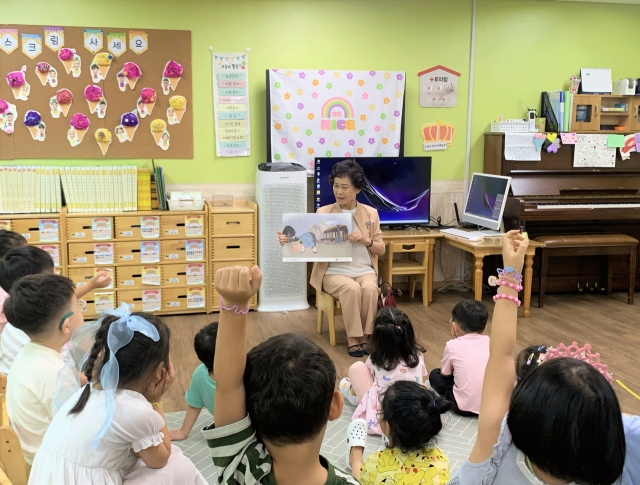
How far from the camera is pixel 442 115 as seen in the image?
5543 mm

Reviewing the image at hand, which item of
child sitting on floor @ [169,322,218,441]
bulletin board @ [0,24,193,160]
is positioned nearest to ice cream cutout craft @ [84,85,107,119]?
bulletin board @ [0,24,193,160]

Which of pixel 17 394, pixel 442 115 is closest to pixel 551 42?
pixel 442 115

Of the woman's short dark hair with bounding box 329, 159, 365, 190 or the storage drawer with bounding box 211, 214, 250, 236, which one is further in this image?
the storage drawer with bounding box 211, 214, 250, 236

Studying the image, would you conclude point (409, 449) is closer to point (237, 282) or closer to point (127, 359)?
point (127, 359)

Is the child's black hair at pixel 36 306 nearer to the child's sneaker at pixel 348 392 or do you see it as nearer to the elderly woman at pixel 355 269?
the child's sneaker at pixel 348 392

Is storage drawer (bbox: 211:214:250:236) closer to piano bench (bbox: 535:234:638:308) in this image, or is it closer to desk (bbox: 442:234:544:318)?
desk (bbox: 442:234:544:318)

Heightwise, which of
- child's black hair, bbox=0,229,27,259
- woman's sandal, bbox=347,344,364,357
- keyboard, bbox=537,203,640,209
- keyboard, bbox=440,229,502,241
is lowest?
woman's sandal, bbox=347,344,364,357

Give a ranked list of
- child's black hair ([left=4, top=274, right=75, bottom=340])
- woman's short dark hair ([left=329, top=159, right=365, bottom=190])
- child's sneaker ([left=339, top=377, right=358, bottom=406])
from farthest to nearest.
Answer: woman's short dark hair ([left=329, top=159, right=365, bottom=190]), child's sneaker ([left=339, top=377, right=358, bottom=406]), child's black hair ([left=4, top=274, right=75, bottom=340])

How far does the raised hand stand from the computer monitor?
429 centimetres

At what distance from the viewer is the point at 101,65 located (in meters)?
4.77

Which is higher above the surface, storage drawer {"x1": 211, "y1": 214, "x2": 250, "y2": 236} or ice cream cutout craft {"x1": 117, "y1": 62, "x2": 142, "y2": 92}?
ice cream cutout craft {"x1": 117, "y1": 62, "x2": 142, "y2": 92}

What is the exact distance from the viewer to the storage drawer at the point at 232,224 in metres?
4.80

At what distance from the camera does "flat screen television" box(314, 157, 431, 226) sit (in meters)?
5.23

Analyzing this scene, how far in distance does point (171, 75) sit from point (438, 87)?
90.6 inches
